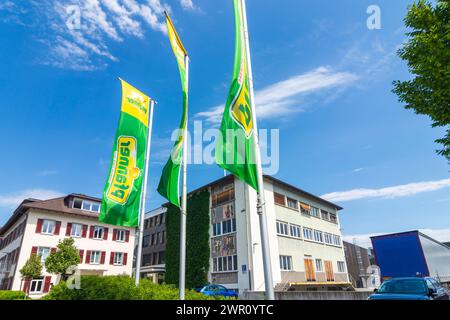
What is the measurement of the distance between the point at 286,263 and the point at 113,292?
23.4m

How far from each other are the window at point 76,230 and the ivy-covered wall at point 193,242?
37.8 ft

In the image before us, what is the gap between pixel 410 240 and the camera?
20.6m

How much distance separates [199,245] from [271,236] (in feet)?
26.8

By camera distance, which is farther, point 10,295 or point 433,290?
point 10,295

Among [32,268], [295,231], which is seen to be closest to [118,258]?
[32,268]

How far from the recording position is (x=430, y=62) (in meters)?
8.46

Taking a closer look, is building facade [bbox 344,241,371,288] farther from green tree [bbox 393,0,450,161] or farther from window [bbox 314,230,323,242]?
green tree [bbox 393,0,450,161]

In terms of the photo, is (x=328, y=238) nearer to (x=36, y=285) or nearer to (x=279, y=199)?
(x=279, y=199)

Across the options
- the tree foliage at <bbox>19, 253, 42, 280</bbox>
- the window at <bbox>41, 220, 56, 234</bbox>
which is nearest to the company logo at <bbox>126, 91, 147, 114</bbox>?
the tree foliage at <bbox>19, 253, 42, 280</bbox>

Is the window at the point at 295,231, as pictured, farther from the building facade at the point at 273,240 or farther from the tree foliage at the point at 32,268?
the tree foliage at the point at 32,268

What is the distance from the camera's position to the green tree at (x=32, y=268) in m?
27.4
